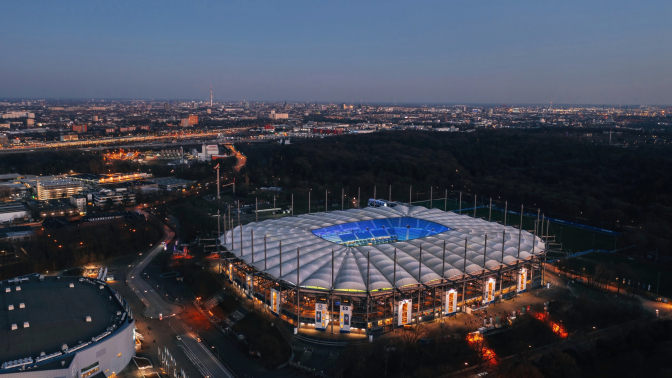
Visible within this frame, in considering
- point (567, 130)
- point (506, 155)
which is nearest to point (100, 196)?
point (506, 155)

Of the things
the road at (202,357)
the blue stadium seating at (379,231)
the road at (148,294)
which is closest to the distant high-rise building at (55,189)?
the road at (148,294)

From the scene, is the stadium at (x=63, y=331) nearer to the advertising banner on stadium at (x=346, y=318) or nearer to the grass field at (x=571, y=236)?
the advertising banner on stadium at (x=346, y=318)

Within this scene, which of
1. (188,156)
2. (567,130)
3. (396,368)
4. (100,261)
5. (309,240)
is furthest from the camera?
(567,130)

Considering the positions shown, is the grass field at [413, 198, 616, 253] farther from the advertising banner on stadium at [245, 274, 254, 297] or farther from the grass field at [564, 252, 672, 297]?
the advertising banner on stadium at [245, 274, 254, 297]

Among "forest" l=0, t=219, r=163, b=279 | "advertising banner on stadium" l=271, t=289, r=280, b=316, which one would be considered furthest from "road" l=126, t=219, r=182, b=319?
"advertising banner on stadium" l=271, t=289, r=280, b=316

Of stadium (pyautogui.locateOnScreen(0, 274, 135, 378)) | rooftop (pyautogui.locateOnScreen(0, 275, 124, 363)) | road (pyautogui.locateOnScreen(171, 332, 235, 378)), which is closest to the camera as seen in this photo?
stadium (pyautogui.locateOnScreen(0, 274, 135, 378))

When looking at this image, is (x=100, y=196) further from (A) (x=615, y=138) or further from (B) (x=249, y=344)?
(A) (x=615, y=138)

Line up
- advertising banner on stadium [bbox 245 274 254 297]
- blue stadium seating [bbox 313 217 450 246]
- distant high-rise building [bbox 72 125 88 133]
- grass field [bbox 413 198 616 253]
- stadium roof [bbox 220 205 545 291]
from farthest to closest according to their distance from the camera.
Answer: distant high-rise building [bbox 72 125 88 133]
grass field [bbox 413 198 616 253]
blue stadium seating [bbox 313 217 450 246]
advertising banner on stadium [bbox 245 274 254 297]
stadium roof [bbox 220 205 545 291]
